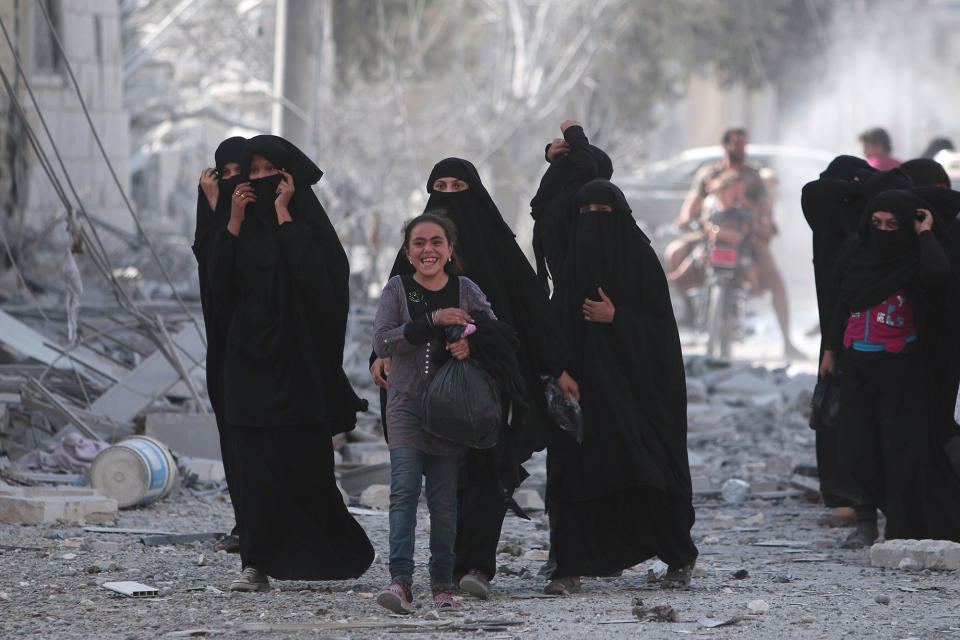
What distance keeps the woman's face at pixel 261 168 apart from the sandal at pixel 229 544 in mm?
1397

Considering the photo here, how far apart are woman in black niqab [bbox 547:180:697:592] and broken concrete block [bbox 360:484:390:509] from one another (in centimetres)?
203

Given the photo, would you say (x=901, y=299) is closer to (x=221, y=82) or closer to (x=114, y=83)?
(x=114, y=83)

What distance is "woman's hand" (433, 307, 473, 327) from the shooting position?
4.59 m

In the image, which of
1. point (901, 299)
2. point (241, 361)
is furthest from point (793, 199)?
point (241, 361)

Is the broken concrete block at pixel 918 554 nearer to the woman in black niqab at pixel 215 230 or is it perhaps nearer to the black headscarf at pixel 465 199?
the black headscarf at pixel 465 199

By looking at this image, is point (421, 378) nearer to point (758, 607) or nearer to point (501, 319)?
point (501, 319)

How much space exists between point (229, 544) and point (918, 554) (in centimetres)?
235

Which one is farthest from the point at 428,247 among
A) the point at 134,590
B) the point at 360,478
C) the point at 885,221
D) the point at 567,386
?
the point at 360,478

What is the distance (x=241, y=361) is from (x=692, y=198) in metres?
7.40

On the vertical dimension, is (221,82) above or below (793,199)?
above

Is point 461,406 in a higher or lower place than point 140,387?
higher

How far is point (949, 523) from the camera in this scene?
5852mm

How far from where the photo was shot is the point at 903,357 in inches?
229

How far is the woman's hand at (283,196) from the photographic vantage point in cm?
500
